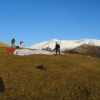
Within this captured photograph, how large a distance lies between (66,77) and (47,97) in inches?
201

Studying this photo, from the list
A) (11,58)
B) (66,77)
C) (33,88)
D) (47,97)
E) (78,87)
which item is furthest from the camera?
(11,58)

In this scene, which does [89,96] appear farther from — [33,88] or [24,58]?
[24,58]

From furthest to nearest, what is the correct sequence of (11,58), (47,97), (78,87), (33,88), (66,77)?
(11,58)
(66,77)
(78,87)
(33,88)
(47,97)

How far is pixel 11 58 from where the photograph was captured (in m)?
26.9

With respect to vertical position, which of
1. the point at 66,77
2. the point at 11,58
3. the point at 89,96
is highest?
the point at 11,58

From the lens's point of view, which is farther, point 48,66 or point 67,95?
point 48,66

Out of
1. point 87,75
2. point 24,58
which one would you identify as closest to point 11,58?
point 24,58

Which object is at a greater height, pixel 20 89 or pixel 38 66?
pixel 38 66

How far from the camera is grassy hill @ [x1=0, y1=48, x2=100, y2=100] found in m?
18.1

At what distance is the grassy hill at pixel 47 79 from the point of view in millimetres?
18078

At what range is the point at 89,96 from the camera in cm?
1862

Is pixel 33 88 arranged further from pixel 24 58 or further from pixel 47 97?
pixel 24 58

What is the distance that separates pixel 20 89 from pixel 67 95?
4546mm

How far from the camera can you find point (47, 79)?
2102 cm
